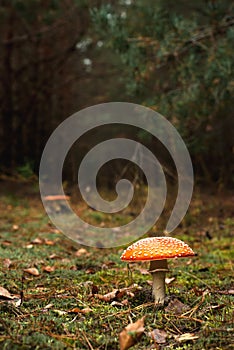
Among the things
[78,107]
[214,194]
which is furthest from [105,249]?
[78,107]

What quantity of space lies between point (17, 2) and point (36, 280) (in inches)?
273

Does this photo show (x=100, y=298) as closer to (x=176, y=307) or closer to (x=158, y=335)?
(x=176, y=307)

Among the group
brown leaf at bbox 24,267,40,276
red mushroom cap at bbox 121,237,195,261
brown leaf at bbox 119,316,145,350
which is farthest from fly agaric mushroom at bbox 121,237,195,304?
brown leaf at bbox 24,267,40,276

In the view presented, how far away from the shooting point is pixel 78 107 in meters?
11.3

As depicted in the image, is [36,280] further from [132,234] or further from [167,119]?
[167,119]

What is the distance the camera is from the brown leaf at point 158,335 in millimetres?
1984

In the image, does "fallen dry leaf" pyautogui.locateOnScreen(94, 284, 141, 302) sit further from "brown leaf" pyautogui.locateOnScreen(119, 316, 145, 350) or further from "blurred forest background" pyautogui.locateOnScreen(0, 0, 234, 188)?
"blurred forest background" pyautogui.locateOnScreen(0, 0, 234, 188)

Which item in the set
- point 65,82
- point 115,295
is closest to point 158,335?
point 115,295

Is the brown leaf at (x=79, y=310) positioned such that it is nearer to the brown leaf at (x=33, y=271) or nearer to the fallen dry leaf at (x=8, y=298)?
the fallen dry leaf at (x=8, y=298)

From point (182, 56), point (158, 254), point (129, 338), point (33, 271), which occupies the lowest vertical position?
point (33, 271)

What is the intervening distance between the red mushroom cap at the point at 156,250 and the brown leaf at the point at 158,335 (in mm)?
376

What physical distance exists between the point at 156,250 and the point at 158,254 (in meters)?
0.03

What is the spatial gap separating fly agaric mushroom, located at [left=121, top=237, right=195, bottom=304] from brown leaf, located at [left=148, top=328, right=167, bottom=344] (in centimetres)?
38

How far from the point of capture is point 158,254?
7.57ft
